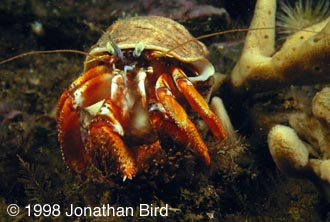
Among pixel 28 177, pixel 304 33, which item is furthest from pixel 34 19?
pixel 304 33

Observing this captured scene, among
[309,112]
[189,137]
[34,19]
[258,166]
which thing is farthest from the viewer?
[34,19]

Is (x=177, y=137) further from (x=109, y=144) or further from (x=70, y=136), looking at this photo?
(x=70, y=136)

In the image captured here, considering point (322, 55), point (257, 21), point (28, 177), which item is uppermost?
point (257, 21)

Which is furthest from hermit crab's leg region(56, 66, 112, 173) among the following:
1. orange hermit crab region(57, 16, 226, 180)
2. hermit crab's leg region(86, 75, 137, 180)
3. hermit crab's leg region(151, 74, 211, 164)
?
hermit crab's leg region(151, 74, 211, 164)

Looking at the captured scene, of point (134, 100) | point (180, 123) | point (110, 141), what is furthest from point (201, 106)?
point (110, 141)

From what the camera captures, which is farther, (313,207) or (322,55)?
(313,207)

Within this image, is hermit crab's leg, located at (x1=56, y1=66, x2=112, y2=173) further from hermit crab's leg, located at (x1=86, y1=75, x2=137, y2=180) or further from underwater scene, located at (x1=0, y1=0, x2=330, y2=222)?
hermit crab's leg, located at (x1=86, y1=75, x2=137, y2=180)

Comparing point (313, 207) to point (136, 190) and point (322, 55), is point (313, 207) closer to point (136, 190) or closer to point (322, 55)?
point (322, 55)
